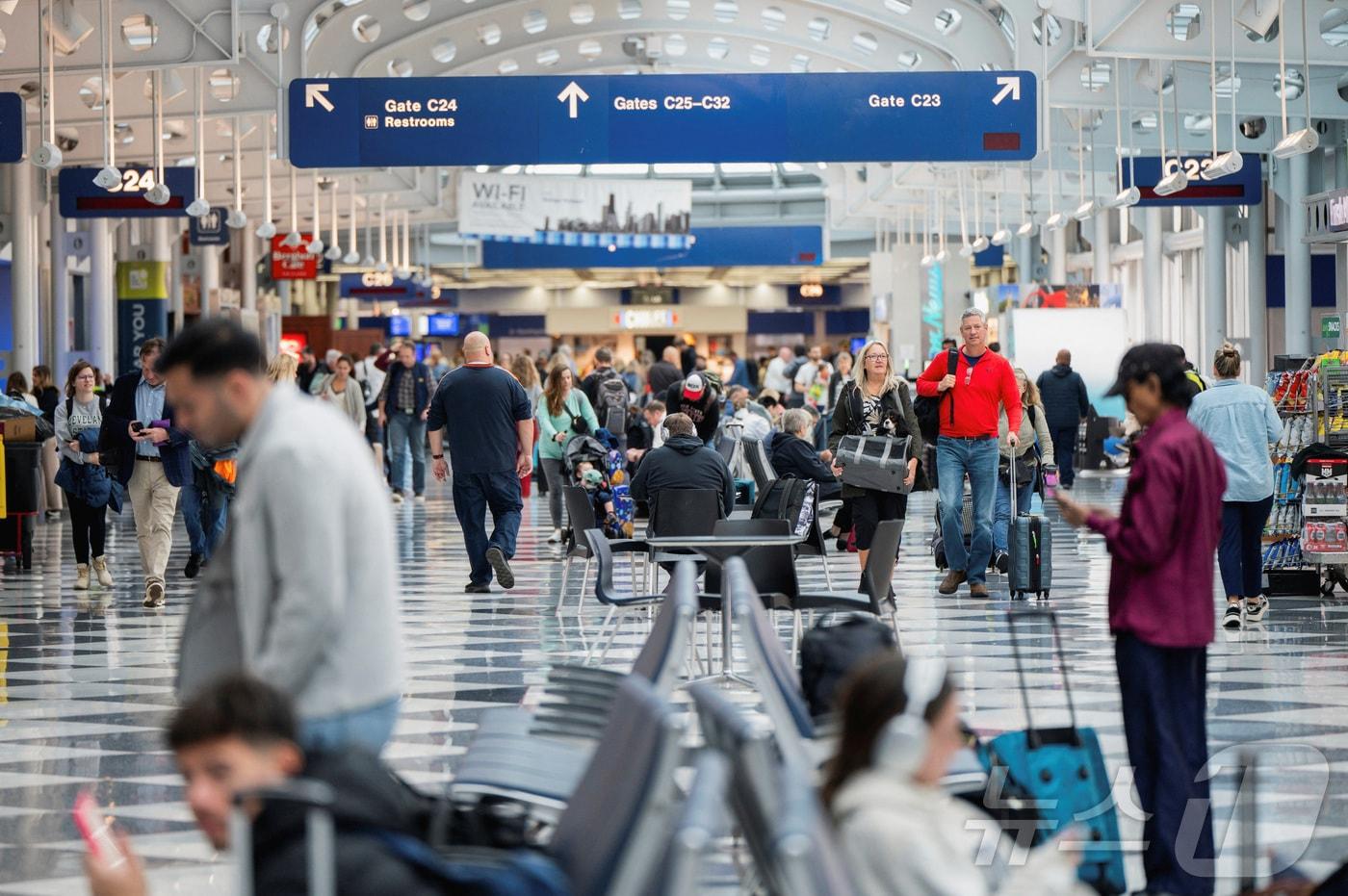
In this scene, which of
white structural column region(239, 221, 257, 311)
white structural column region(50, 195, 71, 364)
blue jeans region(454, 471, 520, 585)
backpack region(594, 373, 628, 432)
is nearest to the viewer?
blue jeans region(454, 471, 520, 585)

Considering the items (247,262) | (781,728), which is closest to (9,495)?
(781,728)

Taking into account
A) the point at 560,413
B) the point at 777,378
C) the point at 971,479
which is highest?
the point at 777,378

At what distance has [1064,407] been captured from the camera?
21.6m

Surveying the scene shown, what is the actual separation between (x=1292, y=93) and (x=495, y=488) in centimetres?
995

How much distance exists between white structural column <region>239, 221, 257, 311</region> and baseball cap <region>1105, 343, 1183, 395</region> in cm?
A: 3026

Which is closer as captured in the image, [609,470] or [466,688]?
[466,688]

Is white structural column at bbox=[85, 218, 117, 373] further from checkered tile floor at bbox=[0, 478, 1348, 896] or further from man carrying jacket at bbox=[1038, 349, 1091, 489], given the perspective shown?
man carrying jacket at bbox=[1038, 349, 1091, 489]

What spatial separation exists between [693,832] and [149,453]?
8.91 m

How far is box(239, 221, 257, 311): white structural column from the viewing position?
34031mm

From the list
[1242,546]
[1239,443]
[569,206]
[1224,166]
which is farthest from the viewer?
[569,206]

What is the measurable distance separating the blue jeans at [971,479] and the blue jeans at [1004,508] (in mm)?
545

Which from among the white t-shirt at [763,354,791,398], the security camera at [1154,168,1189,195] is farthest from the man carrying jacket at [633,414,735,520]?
the white t-shirt at [763,354,791,398]

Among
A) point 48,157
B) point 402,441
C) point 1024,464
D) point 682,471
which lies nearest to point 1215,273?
point 402,441

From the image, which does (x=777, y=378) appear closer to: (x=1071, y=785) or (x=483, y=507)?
(x=483, y=507)
